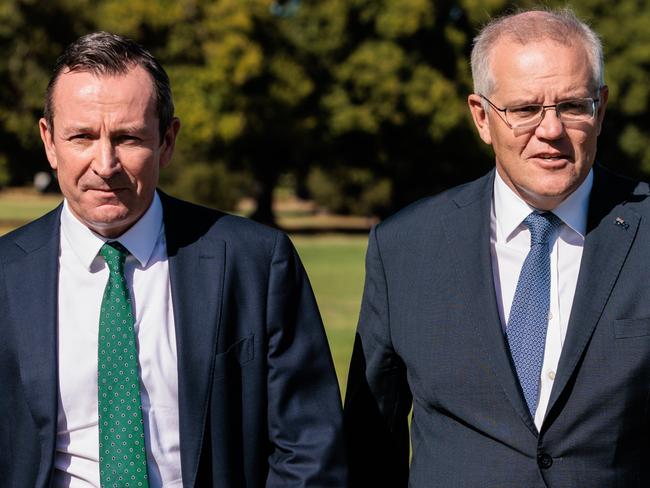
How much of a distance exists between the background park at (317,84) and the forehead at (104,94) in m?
22.3

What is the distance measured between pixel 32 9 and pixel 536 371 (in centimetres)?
3129

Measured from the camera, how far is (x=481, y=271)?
139 inches

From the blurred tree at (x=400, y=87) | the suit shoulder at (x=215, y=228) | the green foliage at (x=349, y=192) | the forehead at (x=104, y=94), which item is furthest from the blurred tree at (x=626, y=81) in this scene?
the forehead at (x=104, y=94)

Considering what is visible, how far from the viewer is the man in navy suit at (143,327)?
3.23 meters

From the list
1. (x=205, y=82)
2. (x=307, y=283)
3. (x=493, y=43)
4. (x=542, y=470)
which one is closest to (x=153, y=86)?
(x=307, y=283)

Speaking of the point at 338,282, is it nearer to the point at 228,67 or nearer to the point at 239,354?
the point at 228,67

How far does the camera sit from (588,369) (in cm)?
328

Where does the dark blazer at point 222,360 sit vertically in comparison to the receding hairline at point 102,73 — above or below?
below

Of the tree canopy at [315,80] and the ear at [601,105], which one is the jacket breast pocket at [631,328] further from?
the tree canopy at [315,80]

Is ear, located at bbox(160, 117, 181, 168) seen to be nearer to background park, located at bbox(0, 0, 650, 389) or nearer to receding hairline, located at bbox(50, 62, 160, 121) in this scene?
receding hairline, located at bbox(50, 62, 160, 121)

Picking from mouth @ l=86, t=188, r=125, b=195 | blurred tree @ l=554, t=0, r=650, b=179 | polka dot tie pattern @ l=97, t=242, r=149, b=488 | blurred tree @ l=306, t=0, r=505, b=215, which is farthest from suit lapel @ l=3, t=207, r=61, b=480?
blurred tree @ l=554, t=0, r=650, b=179

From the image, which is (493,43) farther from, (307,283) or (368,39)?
(368,39)

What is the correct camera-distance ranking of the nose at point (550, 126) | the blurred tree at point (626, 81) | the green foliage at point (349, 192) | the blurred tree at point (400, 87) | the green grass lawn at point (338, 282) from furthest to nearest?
the green foliage at point (349, 192), the blurred tree at point (626, 81), the blurred tree at point (400, 87), the green grass lawn at point (338, 282), the nose at point (550, 126)

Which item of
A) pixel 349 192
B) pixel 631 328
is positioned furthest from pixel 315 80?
pixel 631 328
